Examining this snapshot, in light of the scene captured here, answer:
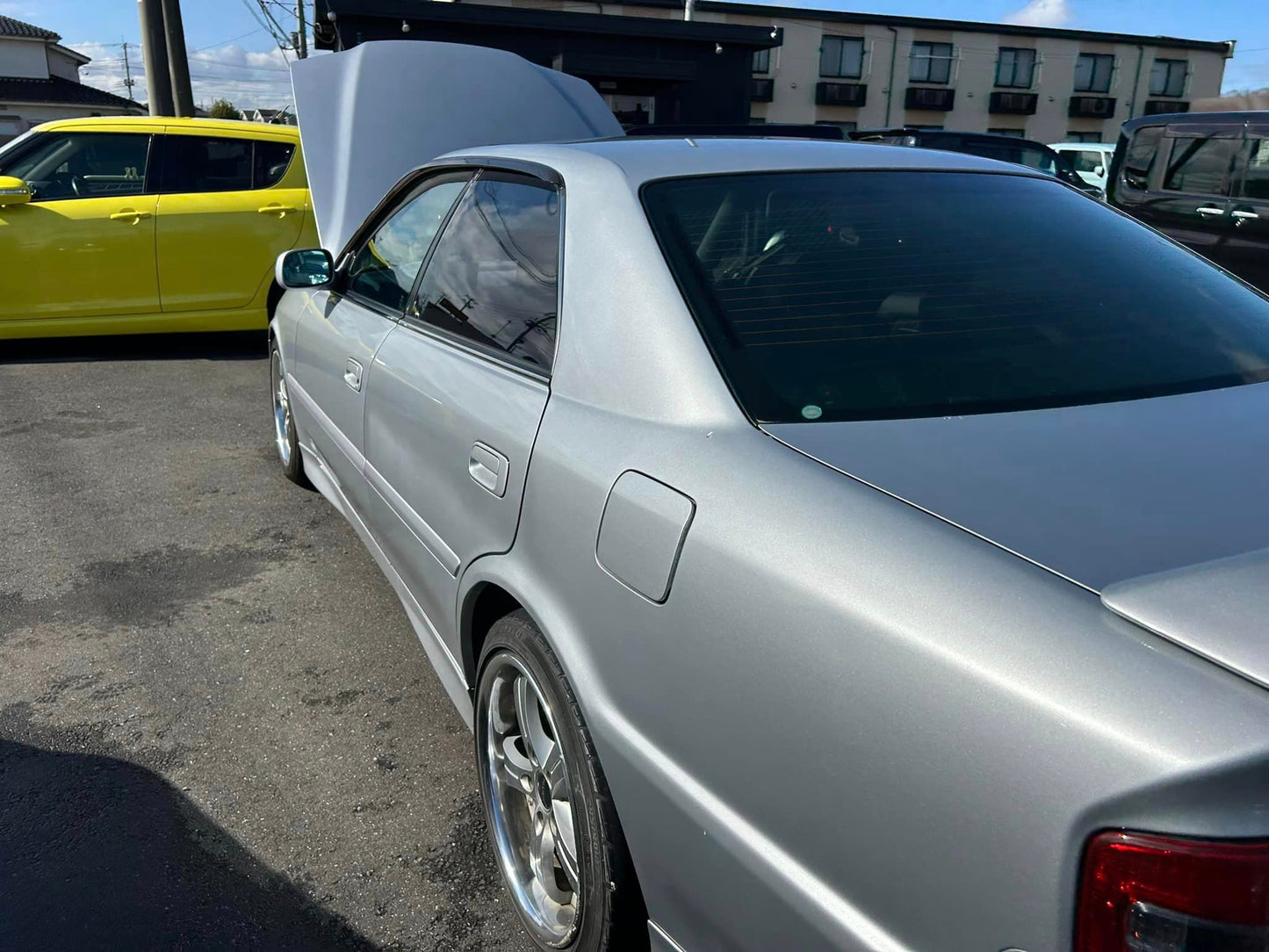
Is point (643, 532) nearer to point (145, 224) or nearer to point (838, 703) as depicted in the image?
point (838, 703)

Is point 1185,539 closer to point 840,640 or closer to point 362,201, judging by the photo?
point 840,640

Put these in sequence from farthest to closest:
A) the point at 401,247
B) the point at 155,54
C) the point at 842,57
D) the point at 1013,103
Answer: the point at 1013,103 → the point at 842,57 → the point at 155,54 → the point at 401,247

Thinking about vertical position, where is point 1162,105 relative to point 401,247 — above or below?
above

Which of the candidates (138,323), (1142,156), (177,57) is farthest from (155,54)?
(1142,156)

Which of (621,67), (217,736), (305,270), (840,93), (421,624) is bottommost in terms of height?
(217,736)

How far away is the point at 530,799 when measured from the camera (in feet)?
6.99

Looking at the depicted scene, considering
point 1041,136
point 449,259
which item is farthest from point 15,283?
point 1041,136

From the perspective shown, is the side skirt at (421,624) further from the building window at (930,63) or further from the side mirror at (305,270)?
the building window at (930,63)

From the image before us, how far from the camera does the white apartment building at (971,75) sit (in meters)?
38.0

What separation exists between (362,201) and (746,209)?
3.58 m

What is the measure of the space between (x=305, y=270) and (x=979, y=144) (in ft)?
33.3

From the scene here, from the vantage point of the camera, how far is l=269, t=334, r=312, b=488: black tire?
4578 mm

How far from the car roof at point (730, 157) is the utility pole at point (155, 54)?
12.5 meters

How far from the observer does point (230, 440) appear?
559cm
